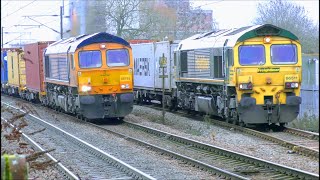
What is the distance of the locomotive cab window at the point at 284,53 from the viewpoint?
56.7 ft

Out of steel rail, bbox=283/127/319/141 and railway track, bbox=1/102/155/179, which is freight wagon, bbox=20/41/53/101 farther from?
steel rail, bbox=283/127/319/141

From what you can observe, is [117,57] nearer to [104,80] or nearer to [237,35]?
[104,80]

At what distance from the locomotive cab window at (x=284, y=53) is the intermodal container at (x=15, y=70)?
2038 cm

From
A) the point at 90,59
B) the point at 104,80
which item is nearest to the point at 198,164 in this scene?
the point at 104,80

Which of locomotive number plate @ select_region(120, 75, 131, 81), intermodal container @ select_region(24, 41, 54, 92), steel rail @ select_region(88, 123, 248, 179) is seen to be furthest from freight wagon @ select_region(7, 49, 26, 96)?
steel rail @ select_region(88, 123, 248, 179)

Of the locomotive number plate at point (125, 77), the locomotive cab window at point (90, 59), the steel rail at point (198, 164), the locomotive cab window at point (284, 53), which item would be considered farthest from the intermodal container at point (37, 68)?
the locomotive cab window at point (284, 53)

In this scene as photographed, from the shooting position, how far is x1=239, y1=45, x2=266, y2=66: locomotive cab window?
56.4ft

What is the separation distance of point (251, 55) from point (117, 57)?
222 inches

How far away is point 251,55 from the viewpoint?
17.3 m

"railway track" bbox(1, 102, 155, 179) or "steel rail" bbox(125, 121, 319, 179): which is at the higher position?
"steel rail" bbox(125, 121, 319, 179)

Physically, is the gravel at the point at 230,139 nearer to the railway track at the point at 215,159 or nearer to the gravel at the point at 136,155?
the railway track at the point at 215,159

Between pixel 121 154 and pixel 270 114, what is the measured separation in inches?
201

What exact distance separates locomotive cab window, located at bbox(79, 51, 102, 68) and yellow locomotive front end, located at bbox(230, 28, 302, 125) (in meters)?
5.54

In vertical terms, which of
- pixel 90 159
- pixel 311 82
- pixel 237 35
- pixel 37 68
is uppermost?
pixel 237 35
